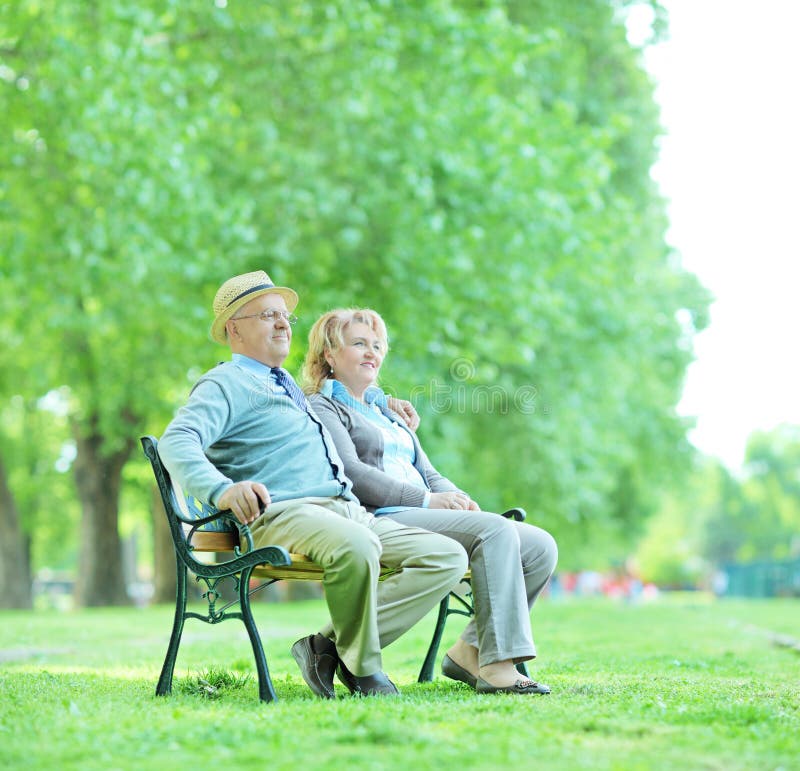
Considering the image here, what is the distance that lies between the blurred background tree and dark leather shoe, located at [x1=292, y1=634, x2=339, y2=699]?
8722 mm

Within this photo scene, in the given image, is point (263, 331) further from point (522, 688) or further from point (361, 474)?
point (522, 688)

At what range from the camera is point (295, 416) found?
506 cm

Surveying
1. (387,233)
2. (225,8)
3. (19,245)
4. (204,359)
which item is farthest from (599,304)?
(19,245)

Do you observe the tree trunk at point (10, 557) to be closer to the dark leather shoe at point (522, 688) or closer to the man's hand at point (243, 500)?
the man's hand at point (243, 500)

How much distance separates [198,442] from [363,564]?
32.6 inches

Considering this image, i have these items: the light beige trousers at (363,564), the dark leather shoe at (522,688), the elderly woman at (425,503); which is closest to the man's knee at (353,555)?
the light beige trousers at (363,564)

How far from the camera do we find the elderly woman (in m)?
4.88

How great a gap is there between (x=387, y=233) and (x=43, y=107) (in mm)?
4596

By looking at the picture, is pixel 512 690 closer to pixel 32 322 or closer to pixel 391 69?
pixel 391 69

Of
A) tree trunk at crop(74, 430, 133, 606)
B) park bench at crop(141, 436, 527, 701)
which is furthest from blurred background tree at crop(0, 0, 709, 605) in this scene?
park bench at crop(141, 436, 527, 701)

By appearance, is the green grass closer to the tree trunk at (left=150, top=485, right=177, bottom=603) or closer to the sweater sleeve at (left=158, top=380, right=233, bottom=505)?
the sweater sleeve at (left=158, top=380, right=233, bottom=505)

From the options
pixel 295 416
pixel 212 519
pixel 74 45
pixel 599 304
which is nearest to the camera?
pixel 212 519

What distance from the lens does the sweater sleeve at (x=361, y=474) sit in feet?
17.1

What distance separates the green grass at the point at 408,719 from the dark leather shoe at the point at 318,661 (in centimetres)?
12
